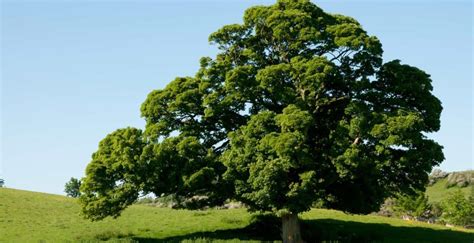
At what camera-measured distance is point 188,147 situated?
116 ft

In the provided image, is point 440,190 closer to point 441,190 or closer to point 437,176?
point 441,190

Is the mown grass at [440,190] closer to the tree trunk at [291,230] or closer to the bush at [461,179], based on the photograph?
the bush at [461,179]

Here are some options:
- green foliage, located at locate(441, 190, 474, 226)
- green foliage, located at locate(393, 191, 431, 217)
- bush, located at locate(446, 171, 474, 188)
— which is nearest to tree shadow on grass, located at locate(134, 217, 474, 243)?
green foliage, located at locate(393, 191, 431, 217)

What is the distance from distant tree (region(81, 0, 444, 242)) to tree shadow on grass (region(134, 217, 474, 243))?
3.83 metres

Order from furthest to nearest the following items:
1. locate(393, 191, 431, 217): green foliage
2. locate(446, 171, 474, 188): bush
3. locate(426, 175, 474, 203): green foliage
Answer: locate(446, 171, 474, 188): bush → locate(426, 175, 474, 203): green foliage → locate(393, 191, 431, 217): green foliage

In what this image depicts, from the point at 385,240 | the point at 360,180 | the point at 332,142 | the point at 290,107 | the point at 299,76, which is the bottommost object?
the point at 385,240

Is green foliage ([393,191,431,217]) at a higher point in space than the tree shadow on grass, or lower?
higher

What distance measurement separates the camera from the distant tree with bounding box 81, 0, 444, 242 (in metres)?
33.1

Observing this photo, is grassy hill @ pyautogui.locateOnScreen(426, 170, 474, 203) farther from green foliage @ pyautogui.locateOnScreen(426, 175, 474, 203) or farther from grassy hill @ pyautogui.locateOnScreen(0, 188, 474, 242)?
grassy hill @ pyautogui.locateOnScreen(0, 188, 474, 242)

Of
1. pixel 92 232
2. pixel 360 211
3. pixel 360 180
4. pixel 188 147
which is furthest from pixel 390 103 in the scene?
pixel 92 232

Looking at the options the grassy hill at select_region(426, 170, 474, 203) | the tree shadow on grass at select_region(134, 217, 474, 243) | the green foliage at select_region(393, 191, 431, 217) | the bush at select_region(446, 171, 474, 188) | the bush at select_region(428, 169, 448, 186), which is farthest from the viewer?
the bush at select_region(428, 169, 448, 186)

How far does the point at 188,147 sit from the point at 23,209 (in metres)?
29.0

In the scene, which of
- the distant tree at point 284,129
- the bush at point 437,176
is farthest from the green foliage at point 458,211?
the bush at point 437,176

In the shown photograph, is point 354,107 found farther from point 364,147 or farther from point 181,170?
point 181,170
